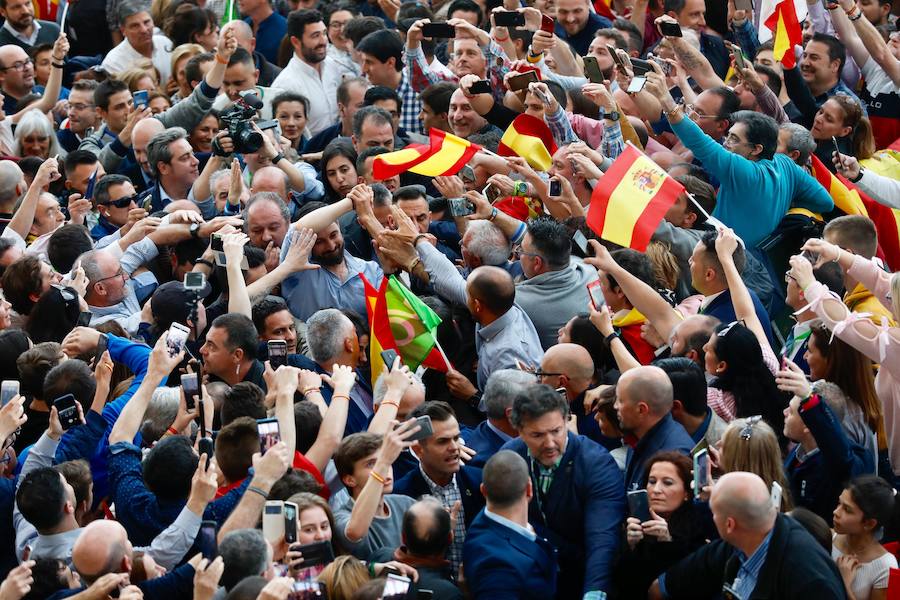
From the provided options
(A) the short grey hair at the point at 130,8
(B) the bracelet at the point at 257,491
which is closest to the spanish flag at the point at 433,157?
(B) the bracelet at the point at 257,491

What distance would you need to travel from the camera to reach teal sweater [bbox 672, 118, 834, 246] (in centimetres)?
948

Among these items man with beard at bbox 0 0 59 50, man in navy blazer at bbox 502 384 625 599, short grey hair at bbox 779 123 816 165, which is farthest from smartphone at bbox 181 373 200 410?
man with beard at bbox 0 0 59 50

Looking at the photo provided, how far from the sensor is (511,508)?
6.65 metres

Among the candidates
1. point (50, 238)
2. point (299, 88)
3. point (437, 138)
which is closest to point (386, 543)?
point (437, 138)

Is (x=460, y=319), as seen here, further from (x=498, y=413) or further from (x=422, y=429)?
(x=422, y=429)

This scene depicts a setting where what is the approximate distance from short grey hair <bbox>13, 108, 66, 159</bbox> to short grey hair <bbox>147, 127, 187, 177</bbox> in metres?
1.85

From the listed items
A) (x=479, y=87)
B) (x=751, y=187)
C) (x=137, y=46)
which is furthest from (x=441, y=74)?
(x=137, y=46)

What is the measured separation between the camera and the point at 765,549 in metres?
6.12

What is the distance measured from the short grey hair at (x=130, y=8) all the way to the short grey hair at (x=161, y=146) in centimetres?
296

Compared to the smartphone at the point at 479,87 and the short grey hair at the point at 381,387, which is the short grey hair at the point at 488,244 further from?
the smartphone at the point at 479,87

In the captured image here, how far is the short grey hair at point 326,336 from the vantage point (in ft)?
27.9

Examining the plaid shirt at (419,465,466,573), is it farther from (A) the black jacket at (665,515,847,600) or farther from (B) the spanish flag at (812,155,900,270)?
→ (B) the spanish flag at (812,155,900,270)

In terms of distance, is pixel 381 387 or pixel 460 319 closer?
pixel 381 387

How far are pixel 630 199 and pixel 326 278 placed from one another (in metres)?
1.90
